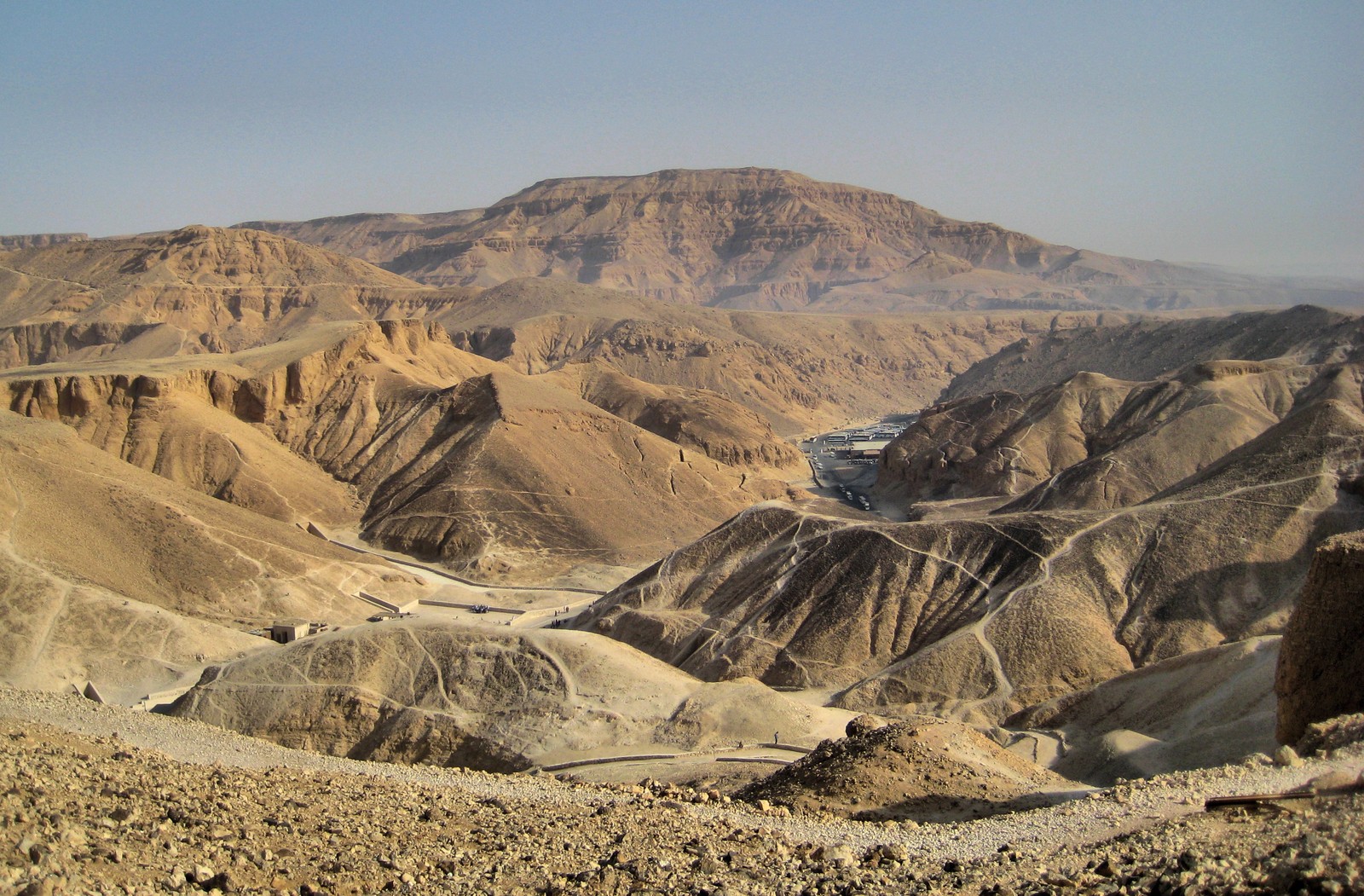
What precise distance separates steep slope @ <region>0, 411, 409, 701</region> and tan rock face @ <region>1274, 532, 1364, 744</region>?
3208 centimetres

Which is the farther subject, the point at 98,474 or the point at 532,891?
the point at 98,474

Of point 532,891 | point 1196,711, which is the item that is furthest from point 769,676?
point 532,891

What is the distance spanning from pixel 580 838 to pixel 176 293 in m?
129

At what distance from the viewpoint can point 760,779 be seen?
24.0 meters

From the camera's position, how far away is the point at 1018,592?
38.2 metres

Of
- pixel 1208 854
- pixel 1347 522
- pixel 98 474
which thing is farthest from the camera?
pixel 98 474

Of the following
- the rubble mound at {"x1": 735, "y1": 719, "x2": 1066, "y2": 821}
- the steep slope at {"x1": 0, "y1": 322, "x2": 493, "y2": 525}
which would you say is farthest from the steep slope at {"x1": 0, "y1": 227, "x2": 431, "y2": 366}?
the rubble mound at {"x1": 735, "y1": 719, "x2": 1066, "y2": 821}

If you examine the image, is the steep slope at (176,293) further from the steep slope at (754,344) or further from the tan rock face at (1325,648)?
the tan rock face at (1325,648)

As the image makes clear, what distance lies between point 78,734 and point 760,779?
1223 centimetres

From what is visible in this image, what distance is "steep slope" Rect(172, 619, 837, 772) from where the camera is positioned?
95.3 feet

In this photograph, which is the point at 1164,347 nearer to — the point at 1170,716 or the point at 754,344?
the point at 754,344

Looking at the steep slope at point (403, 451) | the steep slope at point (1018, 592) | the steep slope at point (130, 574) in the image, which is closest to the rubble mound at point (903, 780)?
the steep slope at point (1018, 592)

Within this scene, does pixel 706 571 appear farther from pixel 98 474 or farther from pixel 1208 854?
pixel 1208 854

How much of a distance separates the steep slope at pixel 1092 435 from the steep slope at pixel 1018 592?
41.4 feet
